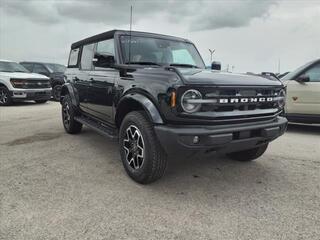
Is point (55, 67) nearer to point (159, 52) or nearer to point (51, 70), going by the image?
point (51, 70)

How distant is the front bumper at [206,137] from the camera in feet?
9.95

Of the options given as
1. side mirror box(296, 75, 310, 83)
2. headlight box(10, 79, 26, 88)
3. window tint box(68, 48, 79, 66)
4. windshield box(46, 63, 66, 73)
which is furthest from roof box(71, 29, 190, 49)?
windshield box(46, 63, 66, 73)

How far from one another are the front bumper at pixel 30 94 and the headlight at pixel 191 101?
10151mm

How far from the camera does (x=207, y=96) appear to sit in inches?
124

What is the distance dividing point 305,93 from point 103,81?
15.0 feet

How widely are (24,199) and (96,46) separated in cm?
282

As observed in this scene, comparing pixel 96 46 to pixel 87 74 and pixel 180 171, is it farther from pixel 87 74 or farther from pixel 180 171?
pixel 180 171

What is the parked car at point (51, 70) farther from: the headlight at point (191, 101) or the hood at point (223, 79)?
the headlight at point (191, 101)

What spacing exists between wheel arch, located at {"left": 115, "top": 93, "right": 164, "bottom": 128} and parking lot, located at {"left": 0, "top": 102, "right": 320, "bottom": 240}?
0.75m

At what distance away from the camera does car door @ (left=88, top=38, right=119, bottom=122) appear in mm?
4305

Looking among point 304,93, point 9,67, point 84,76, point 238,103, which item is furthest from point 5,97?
point 238,103

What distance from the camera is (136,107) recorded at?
12.4ft

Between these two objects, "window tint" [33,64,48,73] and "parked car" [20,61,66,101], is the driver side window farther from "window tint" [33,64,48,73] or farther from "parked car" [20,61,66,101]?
"window tint" [33,64,48,73]

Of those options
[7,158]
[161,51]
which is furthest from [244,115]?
[7,158]
